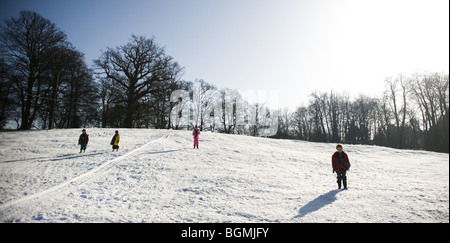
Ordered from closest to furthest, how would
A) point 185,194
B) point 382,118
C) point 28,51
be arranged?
point 185,194, point 28,51, point 382,118

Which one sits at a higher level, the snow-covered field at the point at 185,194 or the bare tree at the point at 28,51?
the bare tree at the point at 28,51

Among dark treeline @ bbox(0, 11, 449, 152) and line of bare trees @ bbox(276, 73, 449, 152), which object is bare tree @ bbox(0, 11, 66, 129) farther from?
line of bare trees @ bbox(276, 73, 449, 152)

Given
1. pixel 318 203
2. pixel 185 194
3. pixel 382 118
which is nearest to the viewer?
pixel 318 203

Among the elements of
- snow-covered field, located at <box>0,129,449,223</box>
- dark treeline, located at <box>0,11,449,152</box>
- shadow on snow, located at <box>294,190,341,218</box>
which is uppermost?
dark treeline, located at <box>0,11,449,152</box>

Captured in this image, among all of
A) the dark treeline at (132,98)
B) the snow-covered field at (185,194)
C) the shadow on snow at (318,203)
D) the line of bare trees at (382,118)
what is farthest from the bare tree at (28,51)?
the line of bare trees at (382,118)

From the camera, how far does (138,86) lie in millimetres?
30125

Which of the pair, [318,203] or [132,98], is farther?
[132,98]

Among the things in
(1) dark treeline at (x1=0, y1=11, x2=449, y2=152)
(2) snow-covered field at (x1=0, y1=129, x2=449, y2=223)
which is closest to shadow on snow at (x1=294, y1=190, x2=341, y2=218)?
(2) snow-covered field at (x1=0, y1=129, x2=449, y2=223)

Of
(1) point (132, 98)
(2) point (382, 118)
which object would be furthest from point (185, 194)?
(2) point (382, 118)

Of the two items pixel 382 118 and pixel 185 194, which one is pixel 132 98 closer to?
pixel 185 194

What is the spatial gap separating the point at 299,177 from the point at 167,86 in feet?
83.5

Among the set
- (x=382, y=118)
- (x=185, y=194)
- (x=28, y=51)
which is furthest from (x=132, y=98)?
(x=382, y=118)

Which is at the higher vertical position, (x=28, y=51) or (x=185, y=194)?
(x=28, y=51)

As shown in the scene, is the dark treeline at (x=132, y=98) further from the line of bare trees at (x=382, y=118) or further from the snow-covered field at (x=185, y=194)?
the snow-covered field at (x=185, y=194)
